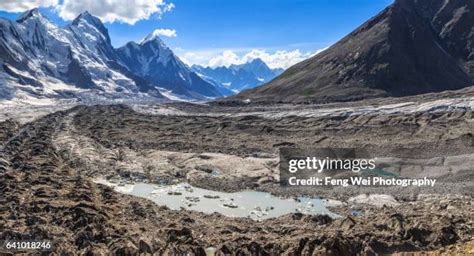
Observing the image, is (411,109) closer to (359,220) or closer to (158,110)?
(359,220)

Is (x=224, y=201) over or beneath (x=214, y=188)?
beneath

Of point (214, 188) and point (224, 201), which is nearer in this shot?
point (224, 201)

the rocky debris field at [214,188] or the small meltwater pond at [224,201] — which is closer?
the rocky debris field at [214,188]

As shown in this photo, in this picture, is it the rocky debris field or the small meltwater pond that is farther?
the small meltwater pond
